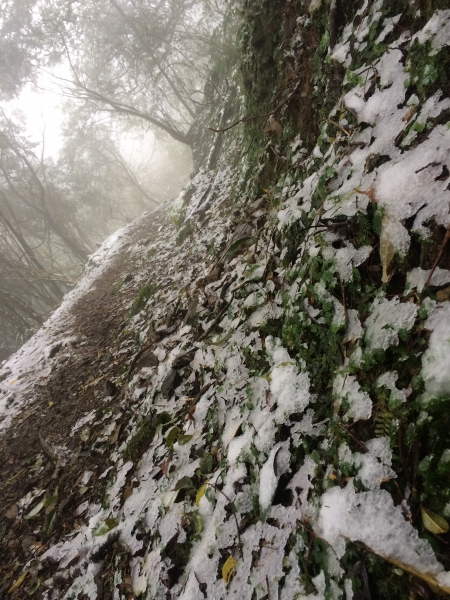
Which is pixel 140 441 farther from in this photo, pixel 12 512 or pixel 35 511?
pixel 12 512

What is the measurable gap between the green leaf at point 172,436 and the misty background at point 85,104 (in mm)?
7908

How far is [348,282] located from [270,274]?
37.8 inches

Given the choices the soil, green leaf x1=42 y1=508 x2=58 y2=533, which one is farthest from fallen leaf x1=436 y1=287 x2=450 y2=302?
green leaf x1=42 y1=508 x2=58 y2=533

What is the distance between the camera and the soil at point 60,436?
9.04 ft

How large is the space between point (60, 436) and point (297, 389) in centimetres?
317

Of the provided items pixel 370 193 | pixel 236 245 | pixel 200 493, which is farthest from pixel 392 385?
pixel 236 245

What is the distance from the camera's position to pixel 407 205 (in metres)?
1.39

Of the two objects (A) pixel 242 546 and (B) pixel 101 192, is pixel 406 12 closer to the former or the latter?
(A) pixel 242 546

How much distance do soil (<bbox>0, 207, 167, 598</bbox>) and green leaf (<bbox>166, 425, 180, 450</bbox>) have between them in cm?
90

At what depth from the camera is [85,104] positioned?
1438cm

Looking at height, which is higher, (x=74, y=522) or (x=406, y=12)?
(x=406, y=12)

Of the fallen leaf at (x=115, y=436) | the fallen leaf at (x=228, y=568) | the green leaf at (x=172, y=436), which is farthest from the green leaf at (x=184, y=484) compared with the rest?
the fallen leaf at (x=115, y=436)

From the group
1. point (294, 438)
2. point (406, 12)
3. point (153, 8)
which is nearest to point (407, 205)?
point (294, 438)

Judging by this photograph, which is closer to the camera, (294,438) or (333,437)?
(333,437)
